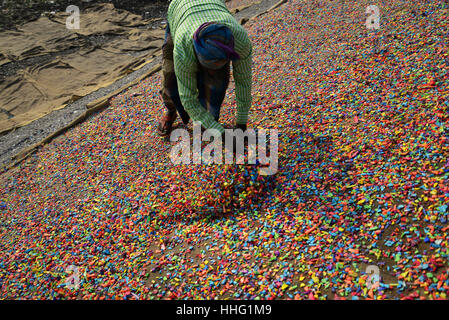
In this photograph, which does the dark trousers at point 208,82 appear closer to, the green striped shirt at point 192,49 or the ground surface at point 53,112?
the green striped shirt at point 192,49

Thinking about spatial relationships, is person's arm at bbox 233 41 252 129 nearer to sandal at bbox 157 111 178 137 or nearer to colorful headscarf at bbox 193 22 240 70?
colorful headscarf at bbox 193 22 240 70

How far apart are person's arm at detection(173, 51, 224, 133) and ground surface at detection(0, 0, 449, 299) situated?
513mm

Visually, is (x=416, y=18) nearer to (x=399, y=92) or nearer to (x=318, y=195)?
(x=399, y=92)

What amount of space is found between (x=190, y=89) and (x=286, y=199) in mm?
1150

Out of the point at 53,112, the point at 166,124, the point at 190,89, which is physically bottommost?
the point at 53,112

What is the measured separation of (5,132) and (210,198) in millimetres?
4573

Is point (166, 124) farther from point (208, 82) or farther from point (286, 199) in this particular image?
point (286, 199)

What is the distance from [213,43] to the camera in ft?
7.09

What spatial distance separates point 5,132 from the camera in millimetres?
5578

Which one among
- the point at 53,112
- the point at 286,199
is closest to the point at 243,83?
the point at 286,199

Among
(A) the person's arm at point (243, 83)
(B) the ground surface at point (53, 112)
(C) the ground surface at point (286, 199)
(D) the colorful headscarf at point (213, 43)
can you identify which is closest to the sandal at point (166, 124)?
(C) the ground surface at point (286, 199)

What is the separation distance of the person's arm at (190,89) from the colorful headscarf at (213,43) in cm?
24

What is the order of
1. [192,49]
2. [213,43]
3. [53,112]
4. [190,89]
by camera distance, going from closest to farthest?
[213,43], [192,49], [190,89], [53,112]
